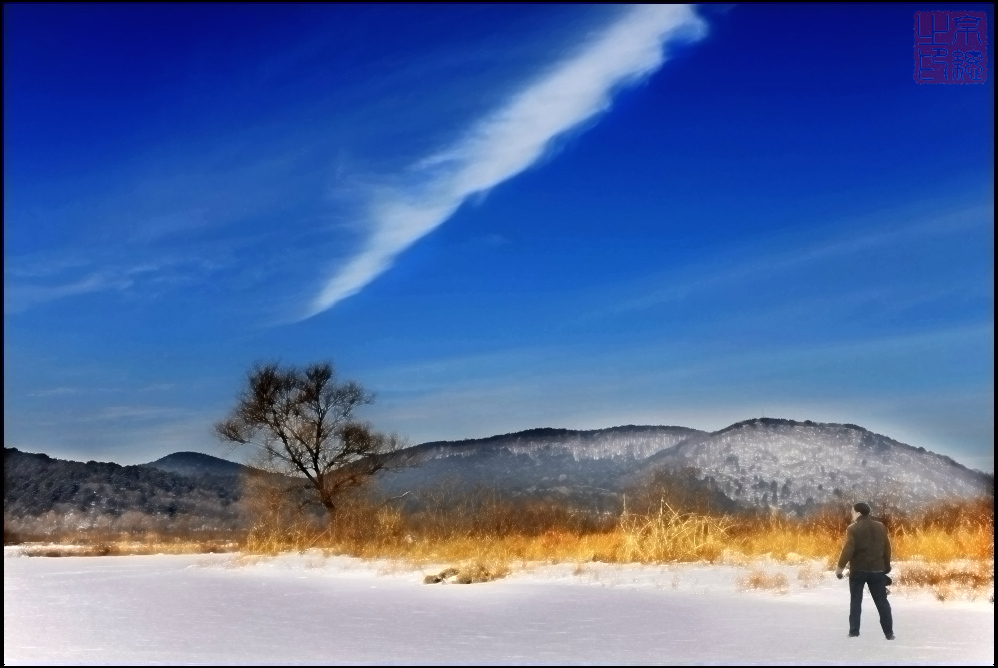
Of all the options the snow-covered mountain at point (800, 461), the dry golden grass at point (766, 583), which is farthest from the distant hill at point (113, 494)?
the dry golden grass at point (766, 583)

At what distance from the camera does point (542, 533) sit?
2112 centimetres

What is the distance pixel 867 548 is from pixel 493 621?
12.1 ft

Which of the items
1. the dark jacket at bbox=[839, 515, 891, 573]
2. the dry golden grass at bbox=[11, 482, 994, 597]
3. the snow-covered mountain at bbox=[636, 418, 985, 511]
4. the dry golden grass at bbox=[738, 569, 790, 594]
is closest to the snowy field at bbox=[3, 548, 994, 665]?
the dry golden grass at bbox=[738, 569, 790, 594]

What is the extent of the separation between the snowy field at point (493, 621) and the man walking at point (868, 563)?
0.28m

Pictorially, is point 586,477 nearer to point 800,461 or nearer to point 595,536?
point 800,461

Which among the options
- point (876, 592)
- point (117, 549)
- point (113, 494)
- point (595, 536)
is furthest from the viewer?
point (113, 494)

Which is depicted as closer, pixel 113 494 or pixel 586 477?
pixel 586 477

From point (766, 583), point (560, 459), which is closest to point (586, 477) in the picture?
point (560, 459)

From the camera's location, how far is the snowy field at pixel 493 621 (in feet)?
25.2

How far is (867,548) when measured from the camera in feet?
27.4

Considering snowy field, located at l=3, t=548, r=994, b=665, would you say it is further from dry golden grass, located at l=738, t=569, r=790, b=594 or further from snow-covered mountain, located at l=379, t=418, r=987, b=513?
snow-covered mountain, located at l=379, t=418, r=987, b=513

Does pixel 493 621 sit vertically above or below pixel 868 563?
below

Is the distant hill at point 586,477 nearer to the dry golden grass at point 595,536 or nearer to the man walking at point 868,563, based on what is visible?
the dry golden grass at point 595,536

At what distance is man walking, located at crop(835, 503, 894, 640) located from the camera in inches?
326
